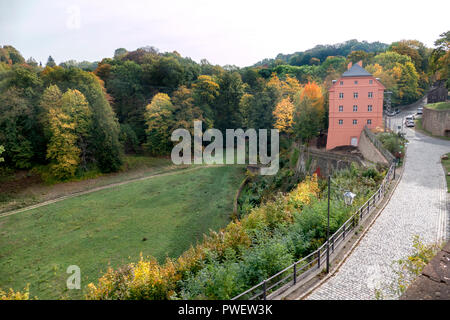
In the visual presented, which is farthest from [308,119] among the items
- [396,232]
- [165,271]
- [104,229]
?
[165,271]

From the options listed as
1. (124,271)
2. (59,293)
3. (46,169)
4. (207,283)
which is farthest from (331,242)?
(46,169)

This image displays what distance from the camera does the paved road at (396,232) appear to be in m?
7.76

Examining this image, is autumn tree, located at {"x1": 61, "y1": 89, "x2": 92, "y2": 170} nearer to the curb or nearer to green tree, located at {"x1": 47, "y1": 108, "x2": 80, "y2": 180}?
green tree, located at {"x1": 47, "y1": 108, "x2": 80, "y2": 180}

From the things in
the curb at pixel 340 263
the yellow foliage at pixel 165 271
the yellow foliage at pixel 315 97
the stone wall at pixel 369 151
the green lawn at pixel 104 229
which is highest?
the yellow foliage at pixel 315 97

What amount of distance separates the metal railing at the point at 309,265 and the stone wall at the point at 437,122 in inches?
772

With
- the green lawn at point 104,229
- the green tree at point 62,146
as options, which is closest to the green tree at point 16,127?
the green tree at point 62,146

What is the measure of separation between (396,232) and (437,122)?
83.8 feet

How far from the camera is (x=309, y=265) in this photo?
8.80m

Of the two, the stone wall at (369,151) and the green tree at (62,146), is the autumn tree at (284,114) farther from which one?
the green tree at (62,146)

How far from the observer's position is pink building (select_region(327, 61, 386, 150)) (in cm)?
2678

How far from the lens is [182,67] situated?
146 ft

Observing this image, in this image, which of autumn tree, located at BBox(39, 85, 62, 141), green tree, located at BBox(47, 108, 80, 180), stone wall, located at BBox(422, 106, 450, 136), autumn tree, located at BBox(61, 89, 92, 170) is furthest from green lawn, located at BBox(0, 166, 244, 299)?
stone wall, located at BBox(422, 106, 450, 136)

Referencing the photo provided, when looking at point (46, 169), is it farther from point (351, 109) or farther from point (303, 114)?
point (351, 109)

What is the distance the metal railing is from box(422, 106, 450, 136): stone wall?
1961 cm
